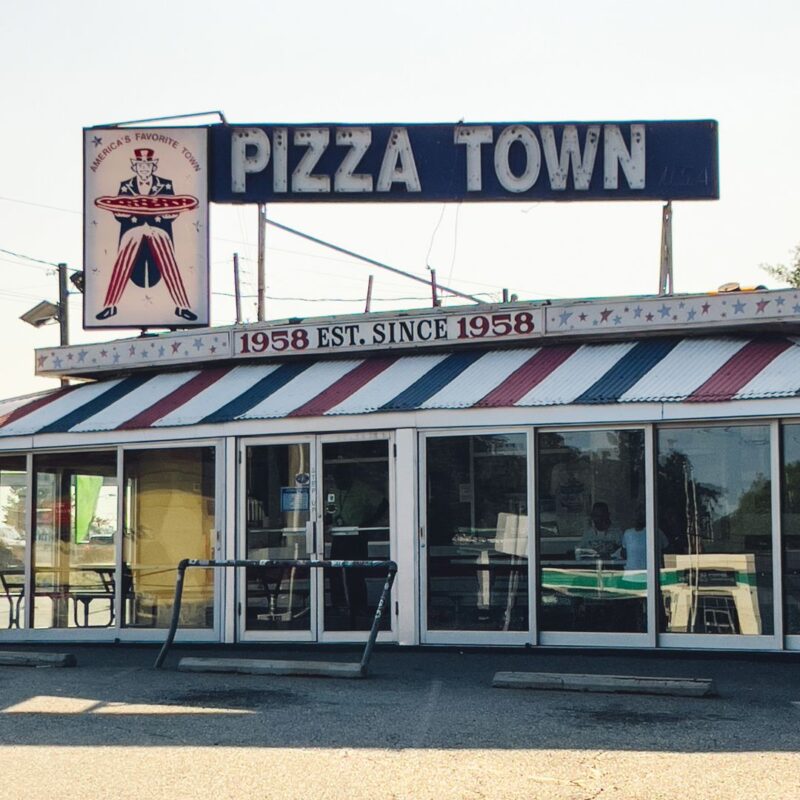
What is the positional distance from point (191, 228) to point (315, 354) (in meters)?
2.75

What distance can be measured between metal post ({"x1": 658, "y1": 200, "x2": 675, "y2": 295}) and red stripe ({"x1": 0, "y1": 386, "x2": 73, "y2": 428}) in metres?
7.31

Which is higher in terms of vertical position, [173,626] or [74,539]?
[74,539]

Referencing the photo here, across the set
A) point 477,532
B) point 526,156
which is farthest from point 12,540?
point 526,156

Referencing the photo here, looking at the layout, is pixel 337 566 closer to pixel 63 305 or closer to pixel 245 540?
pixel 245 540

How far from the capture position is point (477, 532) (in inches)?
531

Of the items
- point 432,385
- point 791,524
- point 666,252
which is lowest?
point 791,524

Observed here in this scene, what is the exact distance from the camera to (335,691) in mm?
10430

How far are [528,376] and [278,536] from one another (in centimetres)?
322

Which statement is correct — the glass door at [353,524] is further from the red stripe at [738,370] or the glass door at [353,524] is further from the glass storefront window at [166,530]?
the red stripe at [738,370]

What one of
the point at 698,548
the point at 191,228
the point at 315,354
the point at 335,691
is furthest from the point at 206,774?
the point at 191,228

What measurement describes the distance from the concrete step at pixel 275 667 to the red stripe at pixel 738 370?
4.06 m

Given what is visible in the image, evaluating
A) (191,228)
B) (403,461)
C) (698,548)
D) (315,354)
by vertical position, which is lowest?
(698,548)

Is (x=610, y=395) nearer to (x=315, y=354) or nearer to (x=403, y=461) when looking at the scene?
(x=403, y=461)

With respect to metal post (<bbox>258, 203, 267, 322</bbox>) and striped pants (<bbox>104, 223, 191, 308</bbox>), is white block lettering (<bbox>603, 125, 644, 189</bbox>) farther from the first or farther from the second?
striped pants (<bbox>104, 223, 191, 308</bbox>)
